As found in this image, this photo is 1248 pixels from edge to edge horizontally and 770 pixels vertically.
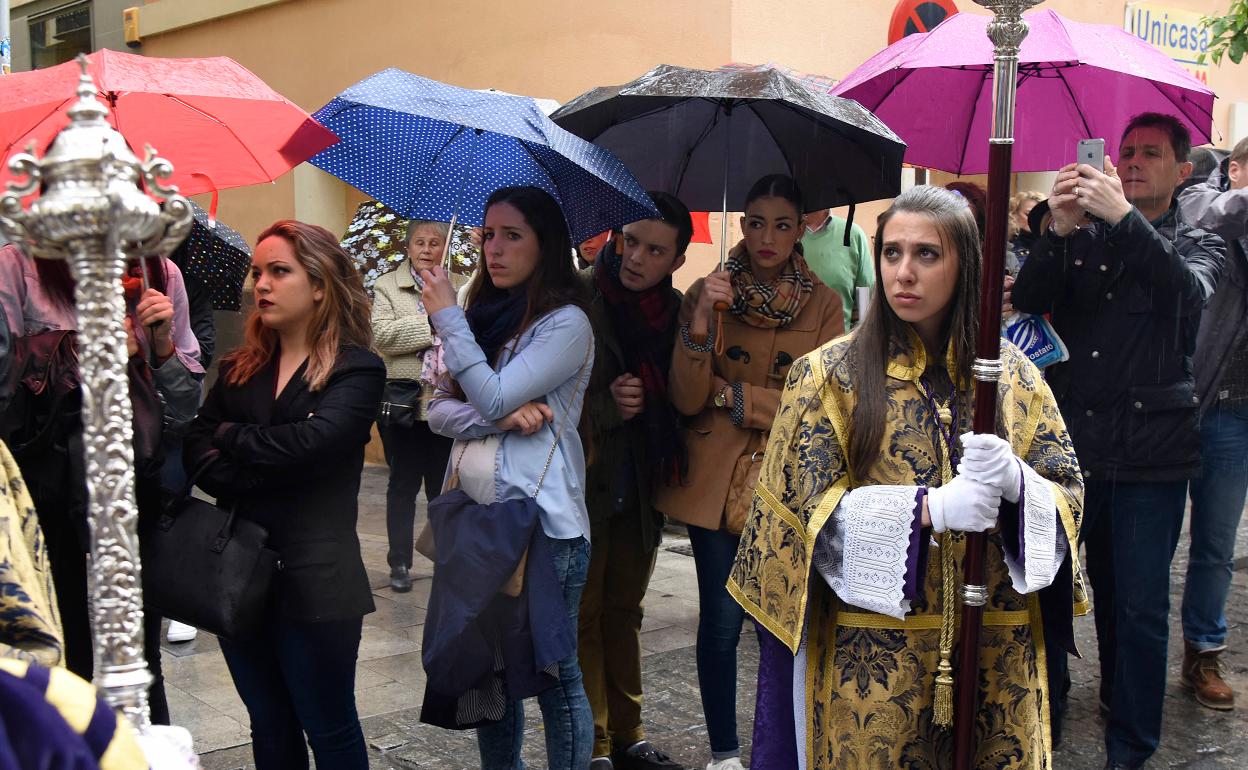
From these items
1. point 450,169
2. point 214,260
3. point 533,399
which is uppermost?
point 450,169

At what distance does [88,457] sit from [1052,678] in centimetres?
385

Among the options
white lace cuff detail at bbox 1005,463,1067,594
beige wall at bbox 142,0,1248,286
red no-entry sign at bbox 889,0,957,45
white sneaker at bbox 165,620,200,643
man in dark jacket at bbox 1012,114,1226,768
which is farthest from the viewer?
red no-entry sign at bbox 889,0,957,45

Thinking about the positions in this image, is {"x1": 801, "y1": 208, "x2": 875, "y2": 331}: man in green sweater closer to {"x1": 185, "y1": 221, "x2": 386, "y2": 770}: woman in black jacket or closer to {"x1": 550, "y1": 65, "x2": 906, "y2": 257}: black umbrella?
{"x1": 550, "y1": 65, "x2": 906, "y2": 257}: black umbrella

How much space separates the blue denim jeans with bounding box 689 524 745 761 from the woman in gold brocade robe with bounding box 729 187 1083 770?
102 cm

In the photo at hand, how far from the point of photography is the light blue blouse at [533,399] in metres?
3.51

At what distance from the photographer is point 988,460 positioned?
264cm

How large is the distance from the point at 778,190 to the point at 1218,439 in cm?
217

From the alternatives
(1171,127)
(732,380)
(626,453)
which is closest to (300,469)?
(626,453)

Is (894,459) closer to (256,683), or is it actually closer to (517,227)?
(517,227)

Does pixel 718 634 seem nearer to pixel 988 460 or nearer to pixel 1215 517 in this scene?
pixel 988 460

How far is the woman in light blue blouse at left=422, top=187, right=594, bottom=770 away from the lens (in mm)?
3535

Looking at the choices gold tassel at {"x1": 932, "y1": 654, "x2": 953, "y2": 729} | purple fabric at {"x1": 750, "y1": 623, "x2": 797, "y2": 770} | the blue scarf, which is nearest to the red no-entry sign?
the blue scarf

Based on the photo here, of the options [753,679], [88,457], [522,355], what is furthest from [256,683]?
[753,679]

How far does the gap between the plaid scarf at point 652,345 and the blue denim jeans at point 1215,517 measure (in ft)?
A: 7.22
